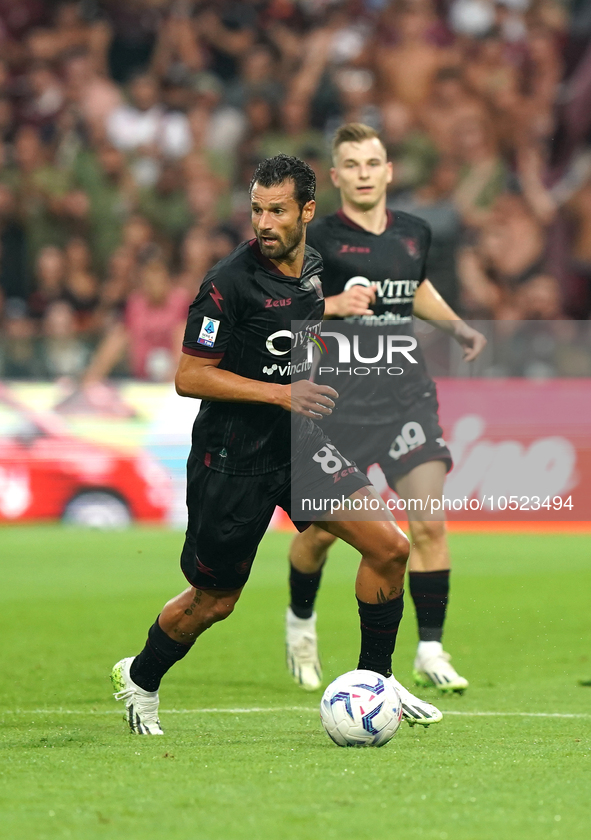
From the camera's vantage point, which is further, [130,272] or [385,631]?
[130,272]

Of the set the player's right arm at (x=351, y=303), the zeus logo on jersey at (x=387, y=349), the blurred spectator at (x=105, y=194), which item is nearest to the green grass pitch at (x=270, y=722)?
the zeus logo on jersey at (x=387, y=349)

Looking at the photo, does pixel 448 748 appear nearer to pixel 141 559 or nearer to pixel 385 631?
pixel 385 631

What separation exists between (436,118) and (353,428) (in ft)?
29.9

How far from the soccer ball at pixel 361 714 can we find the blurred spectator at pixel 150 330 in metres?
8.54

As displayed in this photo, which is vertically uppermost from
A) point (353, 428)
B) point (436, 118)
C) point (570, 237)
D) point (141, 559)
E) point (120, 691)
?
point (436, 118)

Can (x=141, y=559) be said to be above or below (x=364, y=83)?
below

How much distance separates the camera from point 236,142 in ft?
52.4

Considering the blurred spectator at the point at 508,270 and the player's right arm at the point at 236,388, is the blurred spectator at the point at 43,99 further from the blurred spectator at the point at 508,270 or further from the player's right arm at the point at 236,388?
the player's right arm at the point at 236,388

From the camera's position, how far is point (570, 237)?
15.6 m

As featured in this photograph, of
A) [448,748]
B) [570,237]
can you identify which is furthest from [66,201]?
[448,748]

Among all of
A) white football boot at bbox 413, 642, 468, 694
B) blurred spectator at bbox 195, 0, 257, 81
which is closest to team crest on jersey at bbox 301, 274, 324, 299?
white football boot at bbox 413, 642, 468, 694

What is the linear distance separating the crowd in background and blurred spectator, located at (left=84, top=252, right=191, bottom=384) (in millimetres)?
20

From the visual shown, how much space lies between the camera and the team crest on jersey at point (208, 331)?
206 inches

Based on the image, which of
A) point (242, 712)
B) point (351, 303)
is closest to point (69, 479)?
point (242, 712)
